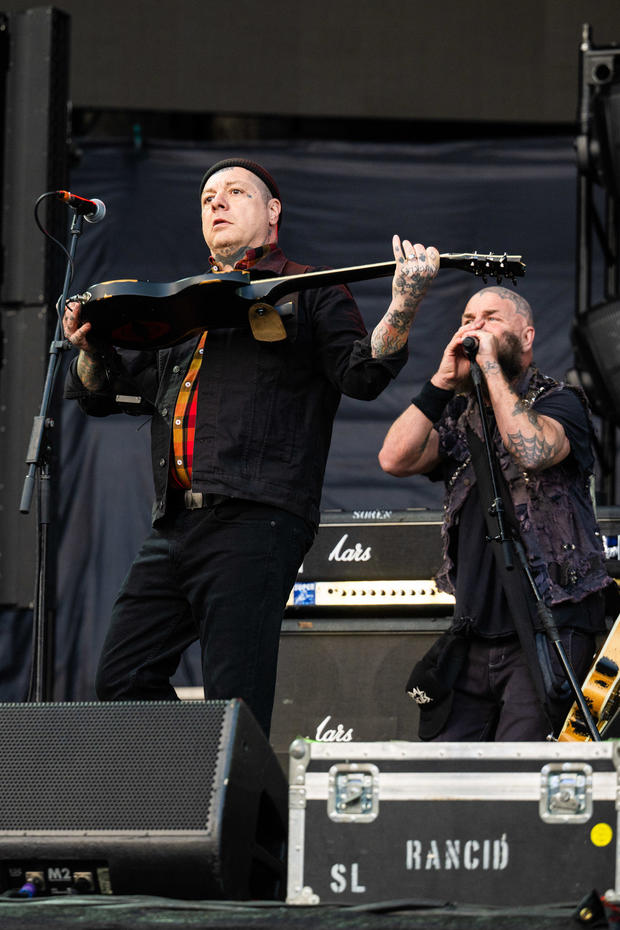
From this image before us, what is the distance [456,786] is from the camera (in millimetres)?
2141

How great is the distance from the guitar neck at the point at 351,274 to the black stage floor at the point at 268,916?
4.45ft

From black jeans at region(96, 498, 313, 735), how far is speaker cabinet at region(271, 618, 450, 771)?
1.11 meters

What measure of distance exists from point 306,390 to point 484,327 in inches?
30.2

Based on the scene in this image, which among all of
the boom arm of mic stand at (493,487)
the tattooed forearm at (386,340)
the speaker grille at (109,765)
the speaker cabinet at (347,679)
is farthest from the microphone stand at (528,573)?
the speaker grille at (109,765)

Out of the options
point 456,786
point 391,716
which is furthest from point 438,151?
point 456,786

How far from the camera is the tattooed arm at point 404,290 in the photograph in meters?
2.70

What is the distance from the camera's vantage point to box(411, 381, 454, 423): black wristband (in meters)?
3.43

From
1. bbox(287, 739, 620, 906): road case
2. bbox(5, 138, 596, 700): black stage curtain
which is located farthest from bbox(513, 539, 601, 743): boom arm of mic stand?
bbox(5, 138, 596, 700): black stage curtain

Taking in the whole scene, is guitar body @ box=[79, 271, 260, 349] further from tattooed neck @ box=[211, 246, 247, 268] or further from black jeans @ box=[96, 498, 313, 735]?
black jeans @ box=[96, 498, 313, 735]

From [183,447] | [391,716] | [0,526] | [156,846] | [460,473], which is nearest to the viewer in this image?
[156,846]

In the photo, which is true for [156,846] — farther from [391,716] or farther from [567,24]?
[567,24]

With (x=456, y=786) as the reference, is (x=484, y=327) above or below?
above

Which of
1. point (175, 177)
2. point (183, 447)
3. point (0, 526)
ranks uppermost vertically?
point (175, 177)

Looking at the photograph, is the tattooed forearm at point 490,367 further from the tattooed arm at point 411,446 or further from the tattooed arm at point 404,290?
the tattooed arm at point 404,290
